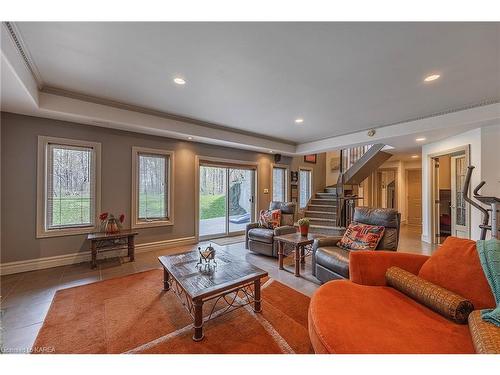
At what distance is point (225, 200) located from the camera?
5574 millimetres

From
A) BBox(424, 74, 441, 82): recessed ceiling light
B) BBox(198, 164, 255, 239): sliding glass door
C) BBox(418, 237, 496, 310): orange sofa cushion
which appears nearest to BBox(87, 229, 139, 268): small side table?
BBox(198, 164, 255, 239): sliding glass door

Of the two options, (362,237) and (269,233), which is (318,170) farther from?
(362,237)

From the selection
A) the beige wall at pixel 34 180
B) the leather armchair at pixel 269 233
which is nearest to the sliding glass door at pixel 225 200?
the beige wall at pixel 34 180

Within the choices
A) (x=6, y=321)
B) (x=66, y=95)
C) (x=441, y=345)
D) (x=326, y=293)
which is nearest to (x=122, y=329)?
(x=6, y=321)

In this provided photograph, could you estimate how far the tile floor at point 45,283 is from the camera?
6.10 ft

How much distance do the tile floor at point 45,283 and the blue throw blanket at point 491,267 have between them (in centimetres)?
161

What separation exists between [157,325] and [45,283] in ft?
6.59

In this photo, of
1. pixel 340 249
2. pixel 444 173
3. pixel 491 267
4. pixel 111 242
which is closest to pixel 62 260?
pixel 111 242

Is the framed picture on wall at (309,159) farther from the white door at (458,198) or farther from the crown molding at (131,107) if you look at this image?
the white door at (458,198)

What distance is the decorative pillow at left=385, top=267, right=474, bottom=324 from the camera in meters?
1.24

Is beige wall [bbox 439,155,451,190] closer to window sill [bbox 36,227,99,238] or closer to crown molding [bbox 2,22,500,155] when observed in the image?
crown molding [bbox 2,22,500,155]

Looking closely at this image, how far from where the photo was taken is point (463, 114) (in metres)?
3.49
